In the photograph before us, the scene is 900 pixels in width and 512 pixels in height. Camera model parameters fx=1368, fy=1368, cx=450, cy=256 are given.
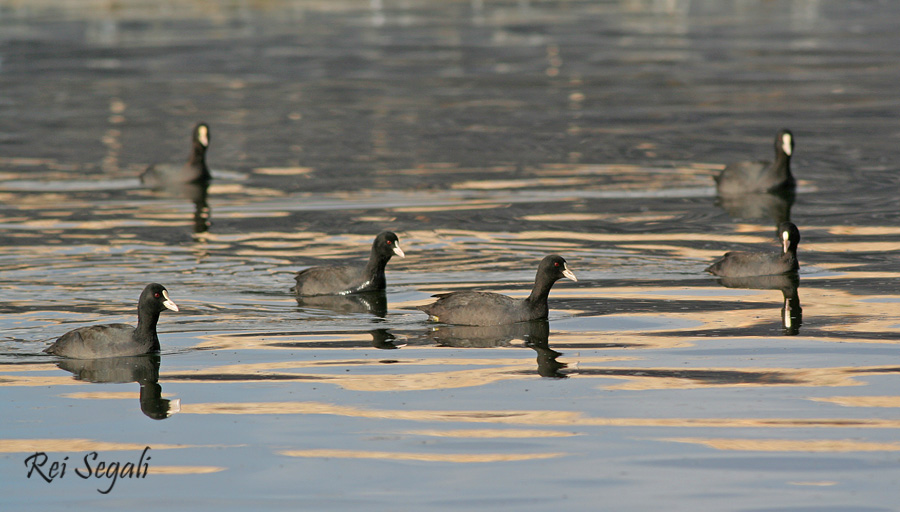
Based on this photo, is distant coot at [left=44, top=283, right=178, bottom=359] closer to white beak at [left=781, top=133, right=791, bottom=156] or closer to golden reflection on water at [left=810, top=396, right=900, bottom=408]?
golden reflection on water at [left=810, top=396, right=900, bottom=408]

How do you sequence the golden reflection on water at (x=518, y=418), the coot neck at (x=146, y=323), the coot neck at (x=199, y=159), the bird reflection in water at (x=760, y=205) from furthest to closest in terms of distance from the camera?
1. the coot neck at (x=199, y=159)
2. the bird reflection in water at (x=760, y=205)
3. the coot neck at (x=146, y=323)
4. the golden reflection on water at (x=518, y=418)

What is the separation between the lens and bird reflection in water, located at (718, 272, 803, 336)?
15383 millimetres

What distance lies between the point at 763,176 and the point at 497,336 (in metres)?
11.0

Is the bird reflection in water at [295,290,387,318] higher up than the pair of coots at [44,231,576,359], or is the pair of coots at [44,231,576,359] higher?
the pair of coots at [44,231,576,359]

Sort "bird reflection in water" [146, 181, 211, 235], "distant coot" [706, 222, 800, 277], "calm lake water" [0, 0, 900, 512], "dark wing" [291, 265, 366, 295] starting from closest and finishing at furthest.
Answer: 1. "calm lake water" [0, 0, 900, 512]
2. "dark wing" [291, 265, 366, 295]
3. "distant coot" [706, 222, 800, 277]
4. "bird reflection in water" [146, 181, 211, 235]

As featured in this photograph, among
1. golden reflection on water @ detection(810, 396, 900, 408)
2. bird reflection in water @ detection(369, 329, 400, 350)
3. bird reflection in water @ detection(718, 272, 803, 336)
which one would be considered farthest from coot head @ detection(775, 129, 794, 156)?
golden reflection on water @ detection(810, 396, 900, 408)

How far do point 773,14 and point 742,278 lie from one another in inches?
2230

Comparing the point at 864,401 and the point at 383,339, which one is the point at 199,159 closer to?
the point at 383,339

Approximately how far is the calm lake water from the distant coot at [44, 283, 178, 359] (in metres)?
0.17

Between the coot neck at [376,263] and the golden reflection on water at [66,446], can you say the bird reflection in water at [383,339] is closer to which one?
the coot neck at [376,263]

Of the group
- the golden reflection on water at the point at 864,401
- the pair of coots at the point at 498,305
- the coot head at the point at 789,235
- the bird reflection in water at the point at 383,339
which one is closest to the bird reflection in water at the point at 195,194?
the bird reflection in water at the point at 383,339

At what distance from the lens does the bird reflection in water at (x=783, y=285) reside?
15.4 m

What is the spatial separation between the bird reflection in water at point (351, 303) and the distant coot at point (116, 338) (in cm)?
273

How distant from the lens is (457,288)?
1647 cm
